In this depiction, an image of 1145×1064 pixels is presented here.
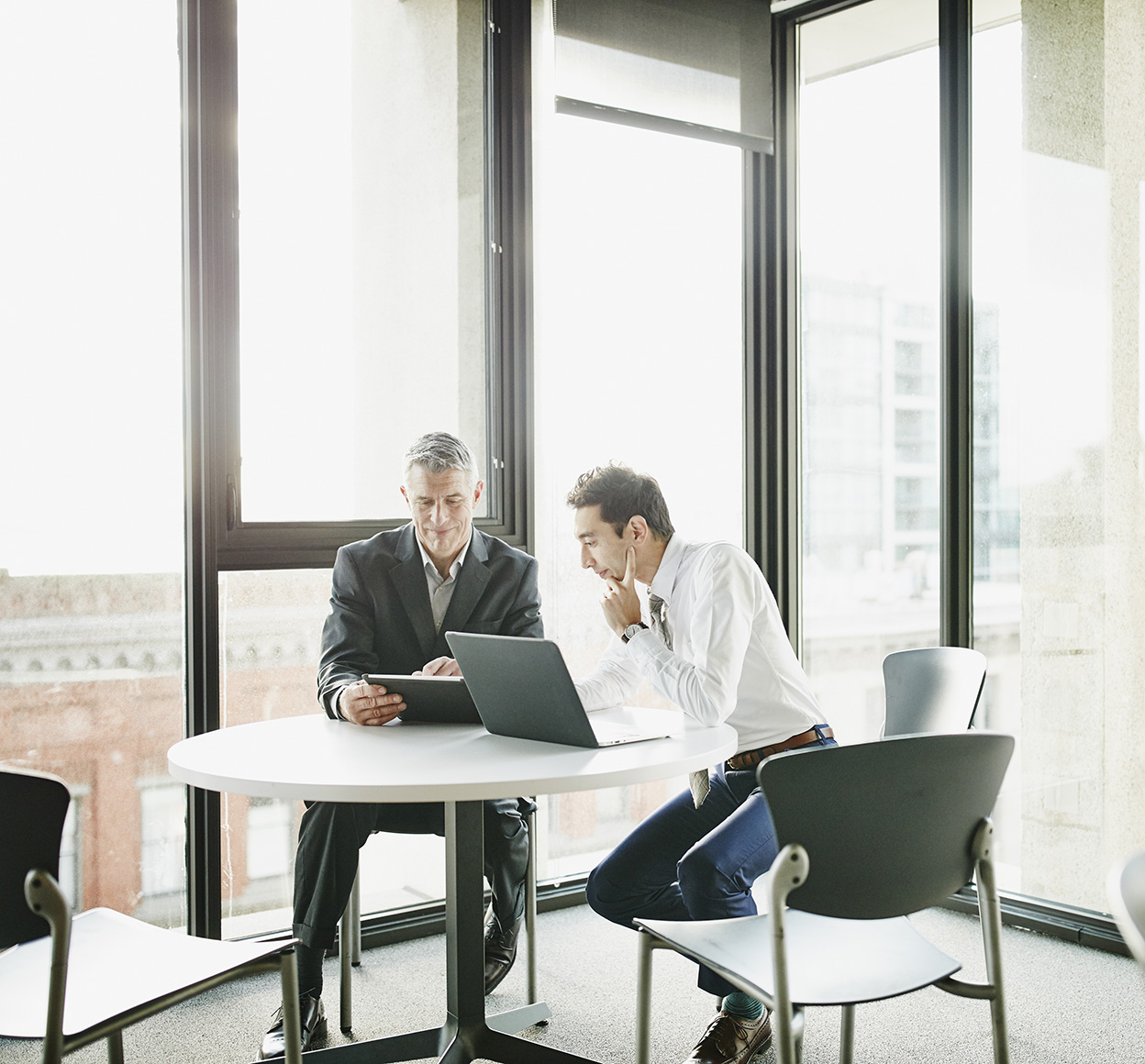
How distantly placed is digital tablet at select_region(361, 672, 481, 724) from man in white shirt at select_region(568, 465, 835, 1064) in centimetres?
31

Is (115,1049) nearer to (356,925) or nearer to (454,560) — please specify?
(356,925)

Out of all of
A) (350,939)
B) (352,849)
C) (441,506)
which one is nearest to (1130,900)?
(352,849)

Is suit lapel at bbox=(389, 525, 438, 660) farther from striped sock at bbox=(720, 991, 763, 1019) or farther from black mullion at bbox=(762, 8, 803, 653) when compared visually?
black mullion at bbox=(762, 8, 803, 653)

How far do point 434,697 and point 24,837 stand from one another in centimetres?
92

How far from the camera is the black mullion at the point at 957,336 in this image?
356 cm

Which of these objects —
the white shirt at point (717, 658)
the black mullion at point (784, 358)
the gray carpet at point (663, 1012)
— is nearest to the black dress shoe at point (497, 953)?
the gray carpet at point (663, 1012)

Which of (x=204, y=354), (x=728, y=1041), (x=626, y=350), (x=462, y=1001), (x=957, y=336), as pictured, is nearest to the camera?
(x=462, y=1001)

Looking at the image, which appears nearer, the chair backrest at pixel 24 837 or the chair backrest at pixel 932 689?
the chair backrest at pixel 24 837

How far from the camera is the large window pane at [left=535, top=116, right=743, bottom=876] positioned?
146 inches

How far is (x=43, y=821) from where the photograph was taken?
5.28 ft

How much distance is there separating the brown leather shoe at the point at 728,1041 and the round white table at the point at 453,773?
28 cm

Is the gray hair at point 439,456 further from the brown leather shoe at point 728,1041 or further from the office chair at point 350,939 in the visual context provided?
the brown leather shoe at point 728,1041

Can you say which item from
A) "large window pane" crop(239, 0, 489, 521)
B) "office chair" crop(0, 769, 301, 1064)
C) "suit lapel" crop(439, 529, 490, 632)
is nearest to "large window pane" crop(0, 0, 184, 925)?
"large window pane" crop(239, 0, 489, 521)

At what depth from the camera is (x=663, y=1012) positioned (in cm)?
283
